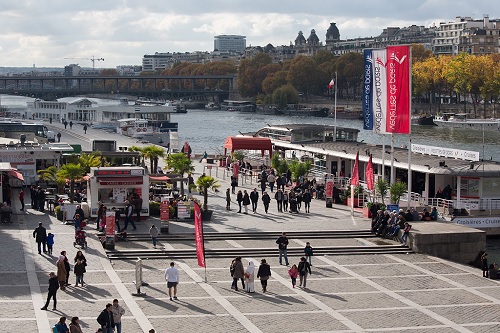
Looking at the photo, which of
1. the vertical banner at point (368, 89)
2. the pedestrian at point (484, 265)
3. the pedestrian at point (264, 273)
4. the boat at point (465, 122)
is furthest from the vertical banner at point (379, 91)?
the boat at point (465, 122)

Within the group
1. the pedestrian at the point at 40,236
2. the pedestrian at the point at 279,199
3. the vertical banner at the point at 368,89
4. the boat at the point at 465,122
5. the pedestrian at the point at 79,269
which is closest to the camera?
the pedestrian at the point at 79,269

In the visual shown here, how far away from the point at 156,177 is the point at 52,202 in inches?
245

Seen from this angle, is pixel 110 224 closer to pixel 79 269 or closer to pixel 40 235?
pixel 40 235

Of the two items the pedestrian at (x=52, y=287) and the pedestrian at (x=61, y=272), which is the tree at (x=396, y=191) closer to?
the pedestrian at (x=61, y=272)

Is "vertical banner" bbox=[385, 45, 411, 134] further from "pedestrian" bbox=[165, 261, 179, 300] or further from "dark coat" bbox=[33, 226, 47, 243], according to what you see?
"pedestrian" bbox=[165, 261, 179, 300]

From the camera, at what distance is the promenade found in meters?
26.7

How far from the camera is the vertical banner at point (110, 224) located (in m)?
34.7

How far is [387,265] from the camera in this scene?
34531 mm

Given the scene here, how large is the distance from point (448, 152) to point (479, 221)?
253 inches

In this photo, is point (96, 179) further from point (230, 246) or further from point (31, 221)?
point (230, 246)

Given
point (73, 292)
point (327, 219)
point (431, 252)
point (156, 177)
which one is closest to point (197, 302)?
point (73, 292)

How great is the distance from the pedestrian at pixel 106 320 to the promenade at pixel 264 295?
68.9 inches

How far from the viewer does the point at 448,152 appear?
161ft

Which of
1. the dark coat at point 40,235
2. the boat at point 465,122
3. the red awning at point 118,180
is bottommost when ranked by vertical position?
the boat at point 465,122
